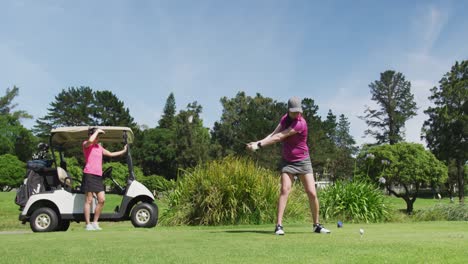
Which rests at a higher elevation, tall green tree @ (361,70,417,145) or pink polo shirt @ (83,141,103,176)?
tall green tree @ (361,70,417,145)

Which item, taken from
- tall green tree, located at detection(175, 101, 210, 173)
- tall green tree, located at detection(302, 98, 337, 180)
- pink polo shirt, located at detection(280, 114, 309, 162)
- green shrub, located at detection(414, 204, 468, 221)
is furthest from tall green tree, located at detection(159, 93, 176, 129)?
pink polo shirt, located at detection(280, 114, 309, 162)

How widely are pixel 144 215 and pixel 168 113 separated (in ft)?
258

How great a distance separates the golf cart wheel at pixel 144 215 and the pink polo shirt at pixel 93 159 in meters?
1.21

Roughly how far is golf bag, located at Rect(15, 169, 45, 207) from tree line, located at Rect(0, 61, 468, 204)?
41945 millimetres

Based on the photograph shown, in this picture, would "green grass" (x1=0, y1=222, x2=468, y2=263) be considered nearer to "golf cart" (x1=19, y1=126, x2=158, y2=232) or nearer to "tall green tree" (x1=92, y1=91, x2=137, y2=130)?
"golf cart" (x1=19, y1=126, x2=158, y2=232)

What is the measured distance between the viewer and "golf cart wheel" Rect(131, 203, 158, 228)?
8.70m

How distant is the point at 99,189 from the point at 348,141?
95417 mm

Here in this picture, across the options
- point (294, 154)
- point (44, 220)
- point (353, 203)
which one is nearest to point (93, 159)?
point (44, 220)

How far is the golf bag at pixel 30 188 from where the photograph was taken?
8.60 metres

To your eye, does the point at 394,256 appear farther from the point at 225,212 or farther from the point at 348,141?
the point at 348,141

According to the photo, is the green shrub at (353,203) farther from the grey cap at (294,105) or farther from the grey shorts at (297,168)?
the grey cap at (294,105)

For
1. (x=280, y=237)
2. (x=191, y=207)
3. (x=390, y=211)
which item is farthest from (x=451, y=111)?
(x=280, y=237)

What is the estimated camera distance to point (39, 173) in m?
8.72

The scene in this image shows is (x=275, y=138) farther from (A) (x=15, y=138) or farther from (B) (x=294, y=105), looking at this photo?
(A) (x=15, y=138)
